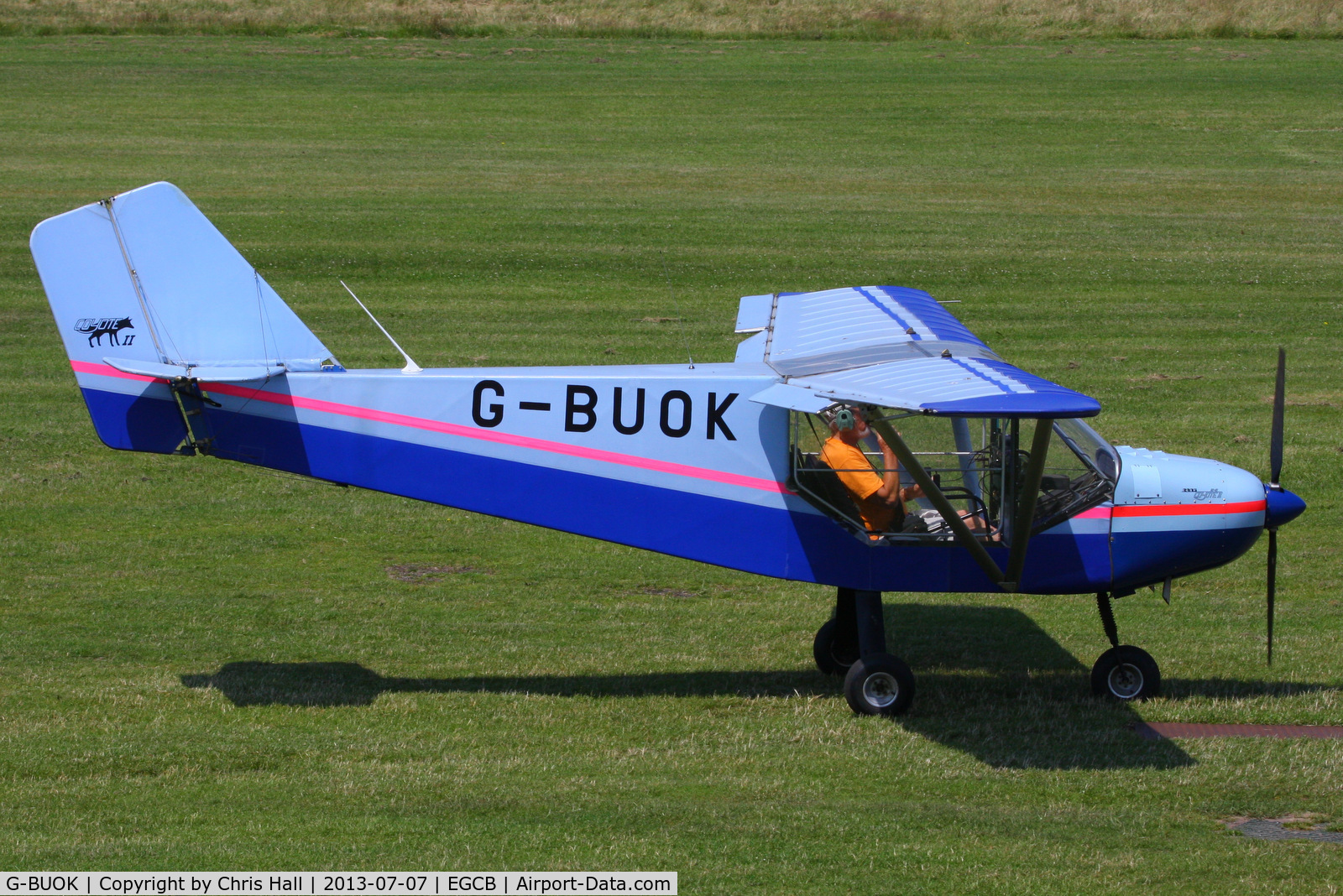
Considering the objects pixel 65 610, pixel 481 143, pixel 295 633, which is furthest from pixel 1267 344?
pixel 481 143

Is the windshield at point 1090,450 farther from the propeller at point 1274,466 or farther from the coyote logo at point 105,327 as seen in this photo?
the coyote logo at point 105,327

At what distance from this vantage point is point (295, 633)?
11086 mm

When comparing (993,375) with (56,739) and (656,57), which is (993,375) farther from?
(656,57)

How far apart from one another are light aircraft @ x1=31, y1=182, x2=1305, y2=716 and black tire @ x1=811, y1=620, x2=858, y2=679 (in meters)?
0.87

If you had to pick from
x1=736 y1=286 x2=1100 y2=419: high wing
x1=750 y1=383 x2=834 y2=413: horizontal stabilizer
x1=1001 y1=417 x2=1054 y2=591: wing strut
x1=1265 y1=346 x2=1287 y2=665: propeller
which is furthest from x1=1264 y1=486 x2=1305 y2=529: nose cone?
x1=750 y1=383 x2=834 y2=413: horizontal stabilizer

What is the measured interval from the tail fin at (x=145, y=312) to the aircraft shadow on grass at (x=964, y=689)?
2050 mm

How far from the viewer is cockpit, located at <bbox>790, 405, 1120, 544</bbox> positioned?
9391mm

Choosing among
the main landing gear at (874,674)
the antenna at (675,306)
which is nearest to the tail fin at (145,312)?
the main landing gear at (874,674)

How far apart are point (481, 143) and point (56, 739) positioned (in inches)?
1037

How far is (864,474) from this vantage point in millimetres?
9391

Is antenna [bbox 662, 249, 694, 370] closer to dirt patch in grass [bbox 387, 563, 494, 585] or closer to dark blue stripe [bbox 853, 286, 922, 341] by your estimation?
dirt patch in grass [bbox 387, 563, 494, 585]

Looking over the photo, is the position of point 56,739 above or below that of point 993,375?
below

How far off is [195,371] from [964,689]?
6098mm

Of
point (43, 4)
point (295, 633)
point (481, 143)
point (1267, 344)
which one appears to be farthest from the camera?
point (43, 4)
